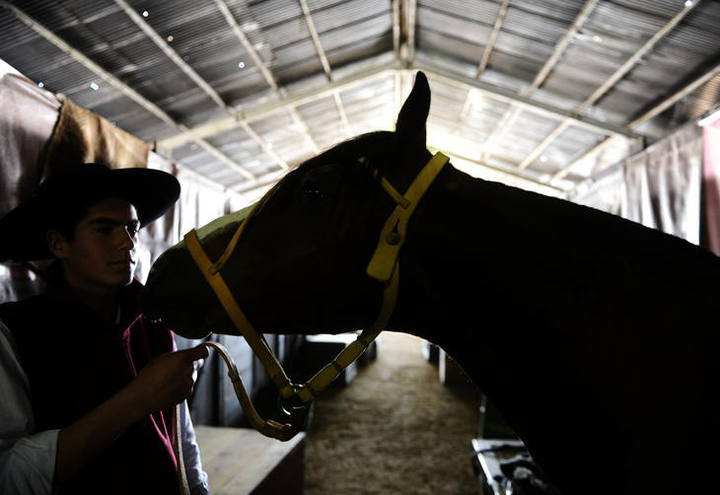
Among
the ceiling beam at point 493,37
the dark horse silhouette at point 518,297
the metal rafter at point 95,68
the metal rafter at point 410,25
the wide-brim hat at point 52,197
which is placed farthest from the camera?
the metal rafter at point 410,25

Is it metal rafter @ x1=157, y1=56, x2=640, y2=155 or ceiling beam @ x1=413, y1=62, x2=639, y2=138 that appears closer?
metal rafter @ x1=157, y1=56, x2=640, y2=155

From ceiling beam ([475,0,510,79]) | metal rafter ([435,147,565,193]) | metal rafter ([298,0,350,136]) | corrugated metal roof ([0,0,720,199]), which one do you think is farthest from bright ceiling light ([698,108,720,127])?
metal rafter ([435,147,565,193])

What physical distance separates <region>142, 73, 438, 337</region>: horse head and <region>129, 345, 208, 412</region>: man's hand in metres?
0.09

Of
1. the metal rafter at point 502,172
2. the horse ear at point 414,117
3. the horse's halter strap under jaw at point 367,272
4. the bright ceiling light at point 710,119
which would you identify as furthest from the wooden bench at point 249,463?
the metal rafter at point 502,172

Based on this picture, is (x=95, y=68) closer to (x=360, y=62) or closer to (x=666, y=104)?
(x=360, y=62)

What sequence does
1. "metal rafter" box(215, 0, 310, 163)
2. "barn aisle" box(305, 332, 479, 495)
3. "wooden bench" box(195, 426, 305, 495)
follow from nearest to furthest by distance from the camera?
"wooden bench" box(195, 426, 305, 495)
"metal rafter" box(215, 0, 310, 163)
"barn aisle" box(305, 332, 479, 495)

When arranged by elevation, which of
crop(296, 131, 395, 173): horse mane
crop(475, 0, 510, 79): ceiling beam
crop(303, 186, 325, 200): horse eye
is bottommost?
crop(303, 186, 325, 200): horse eye

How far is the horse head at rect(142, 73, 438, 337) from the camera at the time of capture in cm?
120

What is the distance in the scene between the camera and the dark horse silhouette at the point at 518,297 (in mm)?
975

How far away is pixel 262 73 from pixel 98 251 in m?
4.95

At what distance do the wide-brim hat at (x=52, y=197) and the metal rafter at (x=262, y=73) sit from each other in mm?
709

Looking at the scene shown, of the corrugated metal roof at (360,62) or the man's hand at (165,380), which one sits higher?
the corrugated metal roof at (360,62)

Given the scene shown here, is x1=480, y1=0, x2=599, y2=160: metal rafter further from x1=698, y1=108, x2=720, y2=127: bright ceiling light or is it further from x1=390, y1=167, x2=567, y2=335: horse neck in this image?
x1=390, y1=167, x2=567, y2=335: horse neck

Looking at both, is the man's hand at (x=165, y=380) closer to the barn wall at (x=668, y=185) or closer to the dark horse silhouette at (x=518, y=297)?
the dark horse silhouette at (x=518, y=297)
